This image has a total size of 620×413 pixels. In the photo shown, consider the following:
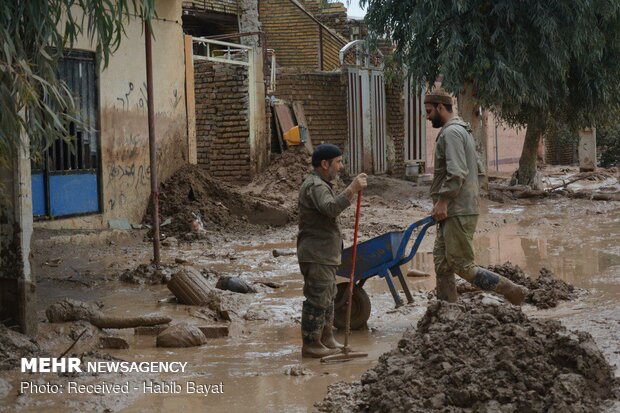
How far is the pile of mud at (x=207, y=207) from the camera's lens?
13133 millimetres

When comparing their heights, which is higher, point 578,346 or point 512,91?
point 512,91

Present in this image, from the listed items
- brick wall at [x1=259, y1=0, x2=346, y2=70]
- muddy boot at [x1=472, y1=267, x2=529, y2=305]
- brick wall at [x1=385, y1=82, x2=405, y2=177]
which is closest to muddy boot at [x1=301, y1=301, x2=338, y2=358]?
muddy boot at [x1=472, y1=267, x2=529, y2=305]

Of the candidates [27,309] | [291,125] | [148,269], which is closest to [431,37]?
[291,125]

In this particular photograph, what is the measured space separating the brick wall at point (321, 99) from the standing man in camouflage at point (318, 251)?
13.3 metres

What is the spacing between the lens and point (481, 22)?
16.2 metres

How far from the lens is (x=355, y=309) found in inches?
290

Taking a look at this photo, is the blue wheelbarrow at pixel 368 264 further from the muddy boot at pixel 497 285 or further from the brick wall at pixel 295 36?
the brick wall at pixel 295 36

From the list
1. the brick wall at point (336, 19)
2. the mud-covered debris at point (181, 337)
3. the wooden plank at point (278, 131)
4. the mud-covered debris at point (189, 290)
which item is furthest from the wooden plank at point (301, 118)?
the mud-covered debris at point (181, 337)

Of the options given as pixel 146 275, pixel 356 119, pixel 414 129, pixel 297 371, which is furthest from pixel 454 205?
pixel 414 129

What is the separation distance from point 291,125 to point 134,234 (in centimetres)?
742

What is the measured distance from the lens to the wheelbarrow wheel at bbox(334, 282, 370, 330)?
734 cm

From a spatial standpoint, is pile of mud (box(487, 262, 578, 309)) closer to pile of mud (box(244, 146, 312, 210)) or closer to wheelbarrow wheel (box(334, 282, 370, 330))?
wheelbarrow wheel (box(334, 282, 370, 330))

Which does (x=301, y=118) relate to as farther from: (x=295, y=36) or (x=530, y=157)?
(x=295, y=36)

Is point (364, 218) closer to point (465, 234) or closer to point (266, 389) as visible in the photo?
point (465, 234)
